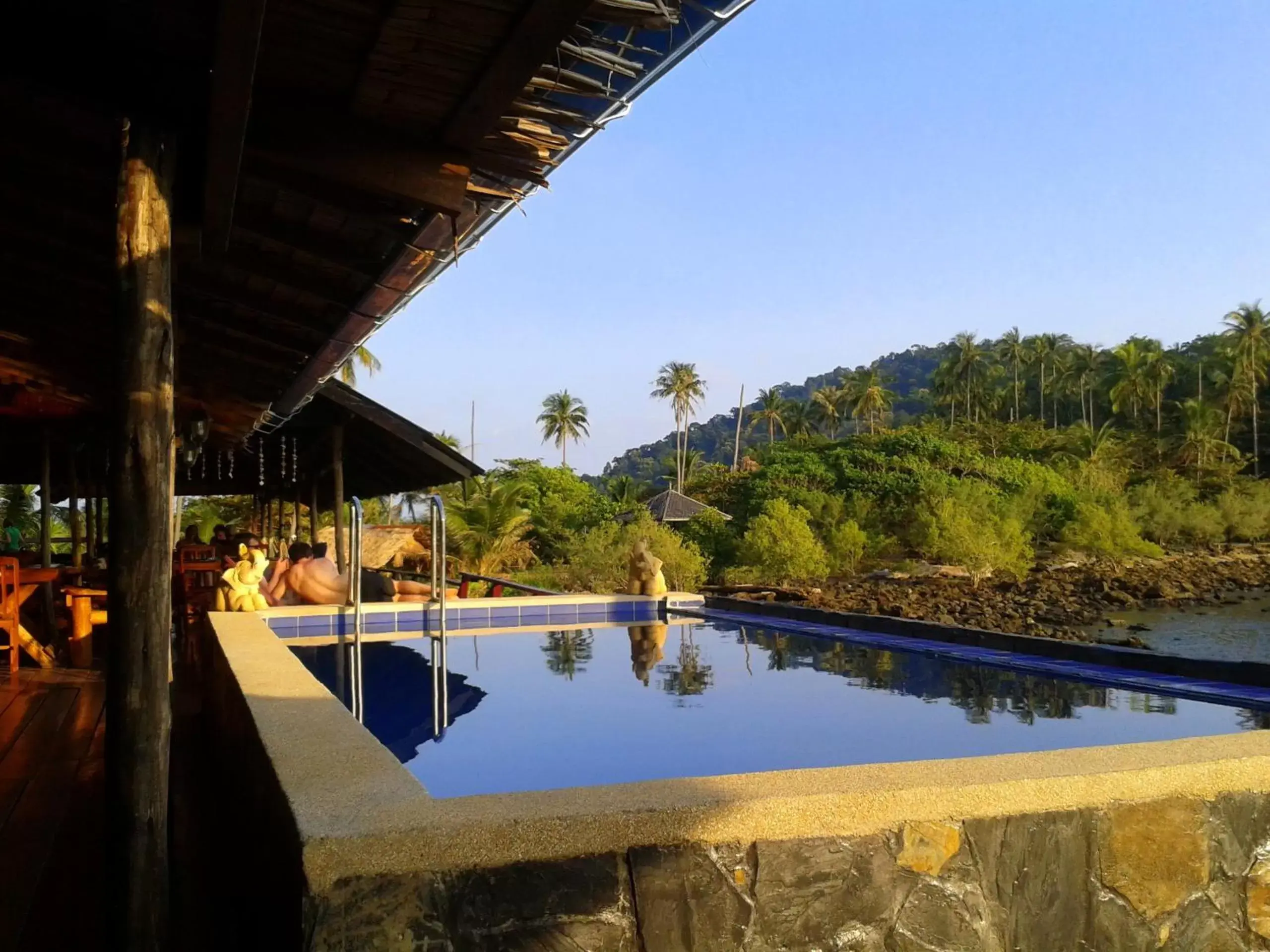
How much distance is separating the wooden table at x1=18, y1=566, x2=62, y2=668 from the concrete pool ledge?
5.76 metres

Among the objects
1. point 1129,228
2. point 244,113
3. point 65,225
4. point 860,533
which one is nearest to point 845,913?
point 244,113

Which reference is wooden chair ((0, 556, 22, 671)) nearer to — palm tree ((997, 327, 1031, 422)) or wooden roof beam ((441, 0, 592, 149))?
wooden roof beam ((441, 0, 592, 149))

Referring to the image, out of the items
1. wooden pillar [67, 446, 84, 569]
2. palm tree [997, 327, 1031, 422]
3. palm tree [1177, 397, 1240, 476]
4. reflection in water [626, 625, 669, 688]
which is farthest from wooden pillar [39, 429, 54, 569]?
palm tree [997, 327, 1031, 422]

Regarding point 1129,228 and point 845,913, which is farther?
point 1129,228

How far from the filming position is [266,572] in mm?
10539

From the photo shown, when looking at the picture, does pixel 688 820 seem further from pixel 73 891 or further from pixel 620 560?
pixel 620 560

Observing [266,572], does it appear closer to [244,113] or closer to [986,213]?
[244,113]

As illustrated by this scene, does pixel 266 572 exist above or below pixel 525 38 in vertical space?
below

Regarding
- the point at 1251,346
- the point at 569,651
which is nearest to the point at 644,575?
the point at 569,651

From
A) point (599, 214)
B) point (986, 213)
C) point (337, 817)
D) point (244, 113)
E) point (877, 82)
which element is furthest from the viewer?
point (986, 213)

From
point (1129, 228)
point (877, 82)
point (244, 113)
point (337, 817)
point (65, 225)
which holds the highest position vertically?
point (1129, 228)

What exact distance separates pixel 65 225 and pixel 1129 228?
3273cm

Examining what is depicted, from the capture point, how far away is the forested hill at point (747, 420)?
91.4m

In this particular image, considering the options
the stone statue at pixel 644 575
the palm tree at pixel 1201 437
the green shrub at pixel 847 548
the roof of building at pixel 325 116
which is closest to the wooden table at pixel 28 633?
the roof of building at pixel 325 116
